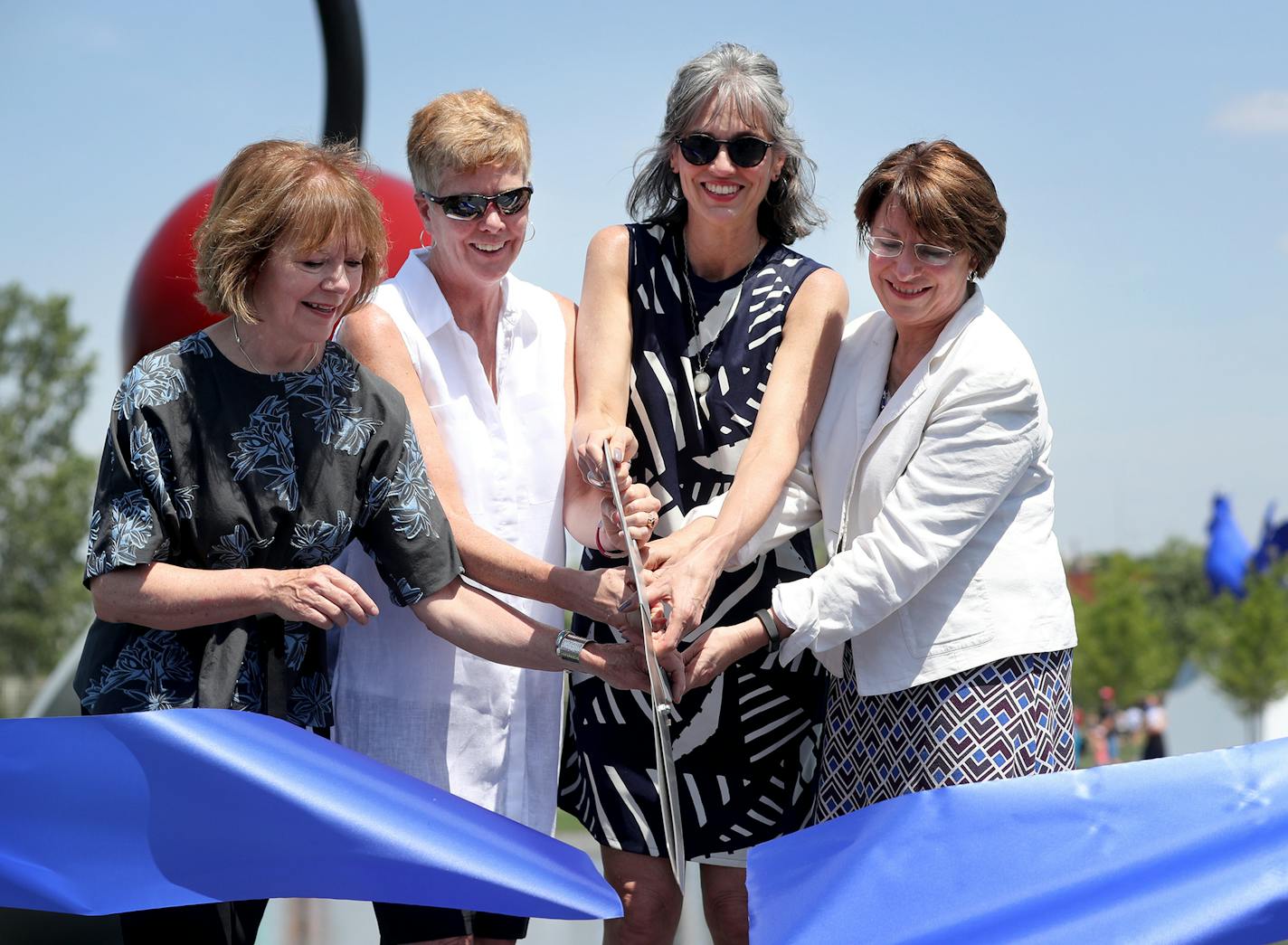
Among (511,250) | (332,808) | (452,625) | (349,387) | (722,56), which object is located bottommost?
(332,808)

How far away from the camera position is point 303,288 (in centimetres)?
267

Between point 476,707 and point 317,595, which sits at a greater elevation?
point 317,595

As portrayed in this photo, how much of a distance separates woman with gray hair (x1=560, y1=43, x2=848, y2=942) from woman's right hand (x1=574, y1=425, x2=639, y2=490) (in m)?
0.09

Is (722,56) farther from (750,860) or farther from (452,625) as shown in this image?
(750,860)

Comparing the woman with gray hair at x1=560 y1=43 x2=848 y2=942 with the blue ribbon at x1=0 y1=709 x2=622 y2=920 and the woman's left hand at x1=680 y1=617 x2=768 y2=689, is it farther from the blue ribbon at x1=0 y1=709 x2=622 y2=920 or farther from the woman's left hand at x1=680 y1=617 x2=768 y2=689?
the blue ribbon at x1=0 y1=709 x2=622 y2=920

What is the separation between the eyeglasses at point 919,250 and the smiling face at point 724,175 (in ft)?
1.31

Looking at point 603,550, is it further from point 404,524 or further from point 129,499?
point 129,499

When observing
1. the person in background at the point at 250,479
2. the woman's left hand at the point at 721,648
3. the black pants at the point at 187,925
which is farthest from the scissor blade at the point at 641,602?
the black pants at the point at 187,925

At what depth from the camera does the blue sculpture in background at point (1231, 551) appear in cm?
3316

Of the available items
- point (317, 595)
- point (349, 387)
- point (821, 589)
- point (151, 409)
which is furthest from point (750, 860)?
point (151, 409)

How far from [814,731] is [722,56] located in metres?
1.71

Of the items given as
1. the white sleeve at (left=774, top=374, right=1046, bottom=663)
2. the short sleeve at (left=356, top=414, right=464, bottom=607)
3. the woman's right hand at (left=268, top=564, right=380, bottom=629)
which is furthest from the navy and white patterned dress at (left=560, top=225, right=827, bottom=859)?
the woman's right hand at (left=268, top=564, right=380, bottom=629)

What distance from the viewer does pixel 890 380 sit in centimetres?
317

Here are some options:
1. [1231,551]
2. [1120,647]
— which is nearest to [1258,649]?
[1231,551]
